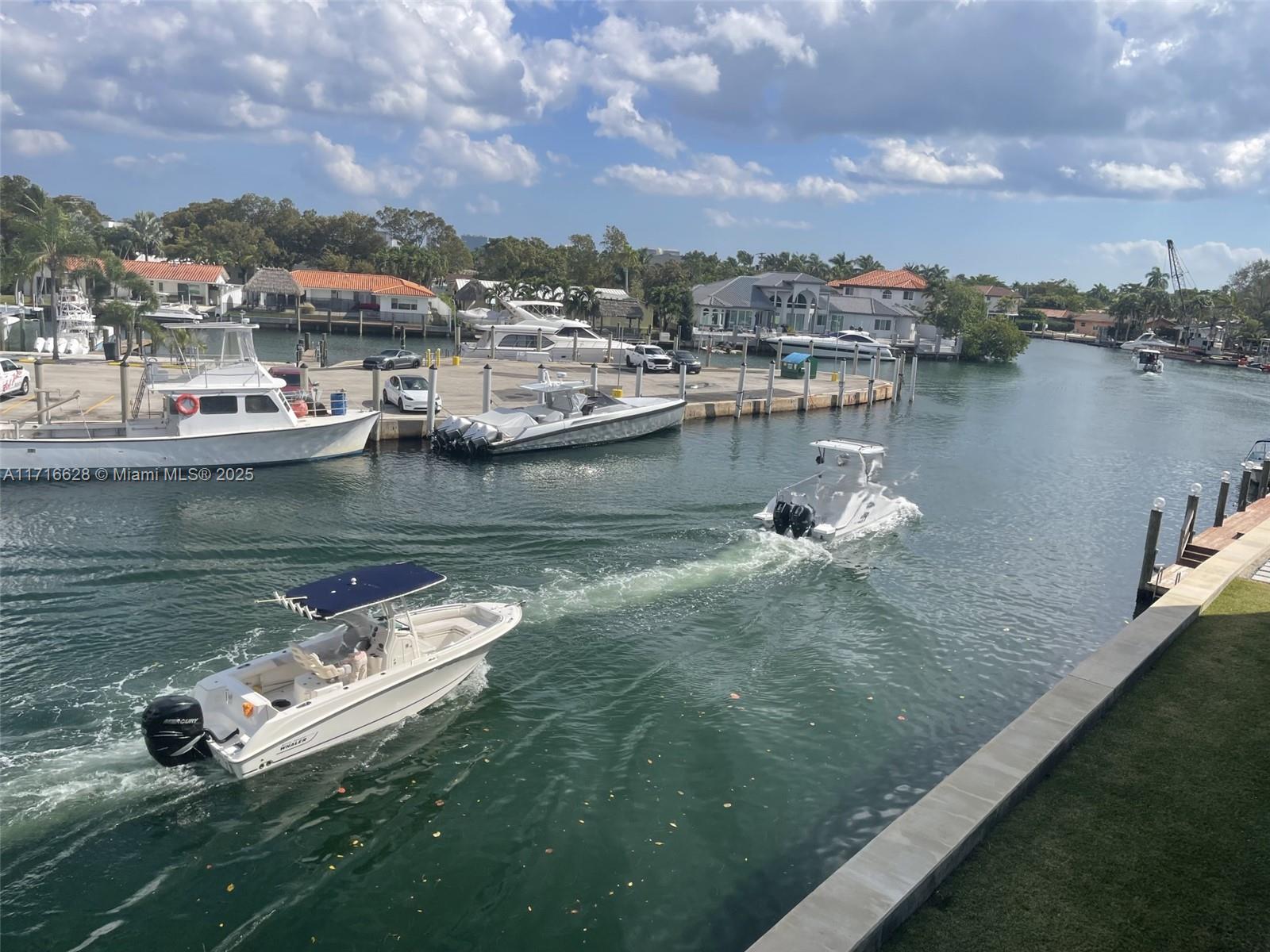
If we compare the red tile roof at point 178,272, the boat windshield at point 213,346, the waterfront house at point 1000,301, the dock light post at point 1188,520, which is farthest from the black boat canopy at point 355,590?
the waterfront house at point 1000,301

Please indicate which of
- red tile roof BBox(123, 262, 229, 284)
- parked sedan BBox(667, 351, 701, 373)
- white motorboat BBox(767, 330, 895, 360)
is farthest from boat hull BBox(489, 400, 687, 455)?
red tile roof BBox(123, 262, 229, 284)

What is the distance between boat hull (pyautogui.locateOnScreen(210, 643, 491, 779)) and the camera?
10.7 m

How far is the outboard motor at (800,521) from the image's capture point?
69.7ft

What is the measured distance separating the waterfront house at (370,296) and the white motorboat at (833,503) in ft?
233

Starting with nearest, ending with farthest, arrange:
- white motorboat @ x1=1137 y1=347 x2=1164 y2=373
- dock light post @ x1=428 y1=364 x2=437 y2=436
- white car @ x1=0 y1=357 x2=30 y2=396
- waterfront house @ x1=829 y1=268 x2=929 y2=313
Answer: white car @ x1=0 y1=357 x2=30 y2=396 < dock light post @ x1=428 y1=364 x2=437 y2=436 < white motorboat @ x1=1137 y1=347 x2=1164 y2=373 < waterfront house @ x1=829 y1=268 x2=929 y2=313

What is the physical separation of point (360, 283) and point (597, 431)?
6671cm

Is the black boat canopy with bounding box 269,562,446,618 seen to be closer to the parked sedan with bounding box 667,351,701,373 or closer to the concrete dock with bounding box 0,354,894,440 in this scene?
the concrete dock with bounding box 0,354,894,440

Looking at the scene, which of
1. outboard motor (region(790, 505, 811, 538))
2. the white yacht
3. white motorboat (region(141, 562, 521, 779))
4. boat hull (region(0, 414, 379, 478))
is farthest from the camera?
the white yacht

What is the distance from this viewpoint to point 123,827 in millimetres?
9984

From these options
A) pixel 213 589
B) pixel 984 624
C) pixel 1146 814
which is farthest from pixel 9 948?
pixel 984 624

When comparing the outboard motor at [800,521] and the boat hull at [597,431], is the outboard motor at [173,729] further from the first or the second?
the boat hull at [597,431]

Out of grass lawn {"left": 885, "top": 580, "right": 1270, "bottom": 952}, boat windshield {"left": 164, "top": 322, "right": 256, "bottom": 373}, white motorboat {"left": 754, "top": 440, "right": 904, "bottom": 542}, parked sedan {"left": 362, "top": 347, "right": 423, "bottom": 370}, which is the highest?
boat windshield {"left": 164, "top": 322, "right": 256, "bottom": 373}

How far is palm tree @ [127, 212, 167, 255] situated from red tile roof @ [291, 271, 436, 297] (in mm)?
31232

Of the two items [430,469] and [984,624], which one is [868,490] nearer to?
[984,624]
